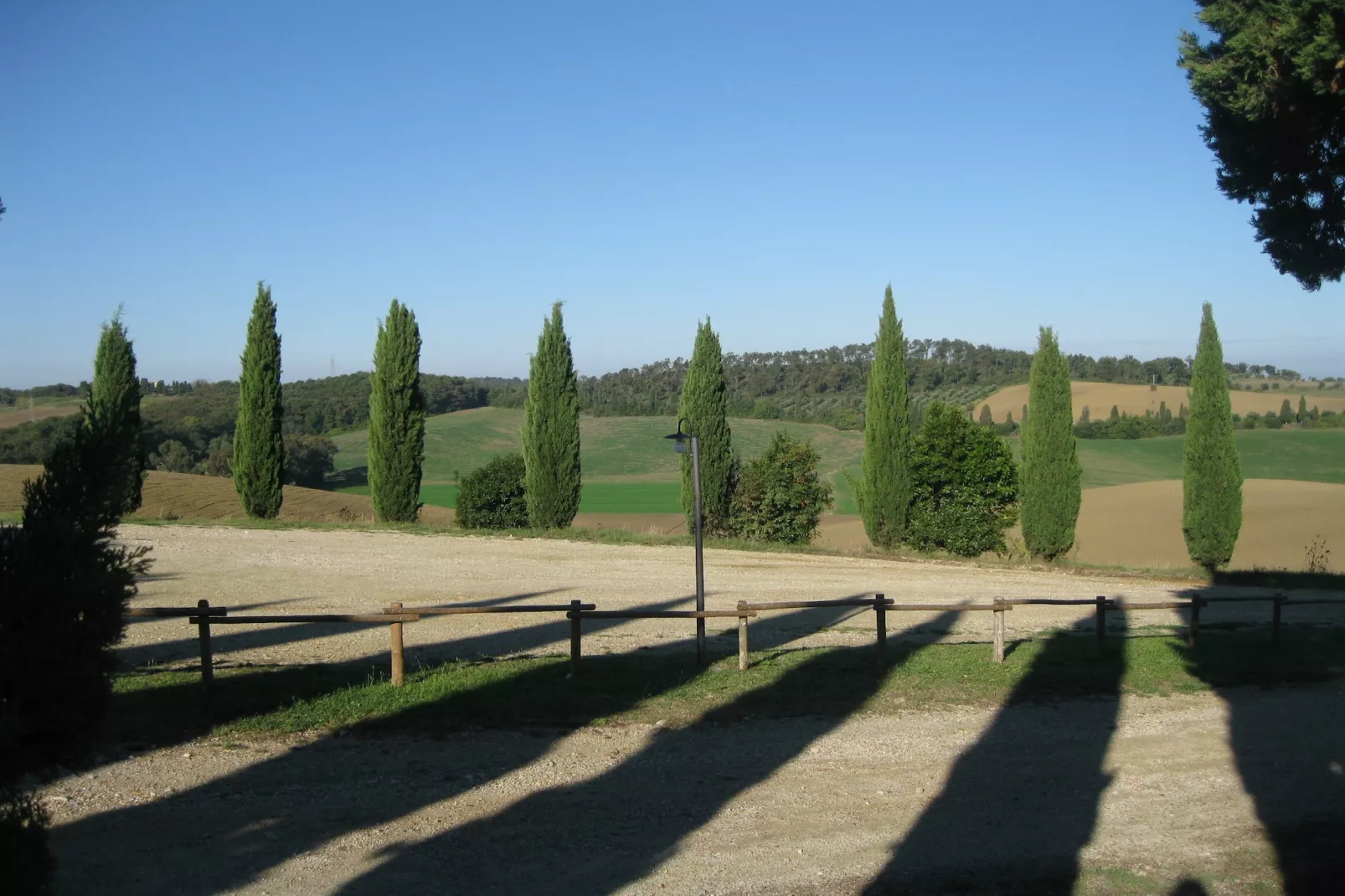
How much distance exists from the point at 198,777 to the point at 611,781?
3186mm

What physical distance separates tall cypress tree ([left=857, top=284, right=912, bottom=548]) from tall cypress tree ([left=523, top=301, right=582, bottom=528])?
8664 millimetres

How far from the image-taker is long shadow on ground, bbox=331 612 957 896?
6.56m

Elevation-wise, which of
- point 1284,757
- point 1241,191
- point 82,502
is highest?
point 1241,191

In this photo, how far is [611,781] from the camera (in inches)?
338

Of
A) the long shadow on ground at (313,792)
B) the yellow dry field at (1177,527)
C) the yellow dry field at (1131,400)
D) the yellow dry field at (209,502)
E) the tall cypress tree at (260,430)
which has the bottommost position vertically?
the yellow dry field at (1177,527)

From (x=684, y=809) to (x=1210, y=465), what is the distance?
84.0 ft

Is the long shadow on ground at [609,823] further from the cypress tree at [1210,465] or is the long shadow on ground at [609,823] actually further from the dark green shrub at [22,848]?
the cypress tree at [1210,465]

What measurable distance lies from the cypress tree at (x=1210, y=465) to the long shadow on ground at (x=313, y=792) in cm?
2171

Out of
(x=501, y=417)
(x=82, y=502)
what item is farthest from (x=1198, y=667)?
(x=501, y=417)

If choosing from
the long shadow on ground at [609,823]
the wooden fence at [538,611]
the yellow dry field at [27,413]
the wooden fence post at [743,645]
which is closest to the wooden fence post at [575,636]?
the wooden fence at [538,611]

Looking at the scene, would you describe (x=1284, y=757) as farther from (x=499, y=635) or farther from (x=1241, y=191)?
(x=499, y=635)

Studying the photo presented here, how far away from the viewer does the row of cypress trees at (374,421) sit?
30.8m

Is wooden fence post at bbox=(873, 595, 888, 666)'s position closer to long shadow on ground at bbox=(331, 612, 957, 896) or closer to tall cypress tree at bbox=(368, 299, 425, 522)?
long shadow on ground at bbox=(331, 612, 957, 896)

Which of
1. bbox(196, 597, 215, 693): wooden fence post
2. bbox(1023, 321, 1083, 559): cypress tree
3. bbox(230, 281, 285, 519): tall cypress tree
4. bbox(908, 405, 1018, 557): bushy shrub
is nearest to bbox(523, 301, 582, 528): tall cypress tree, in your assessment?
bbox(230, 281, 285, 519): tall cypress tree
